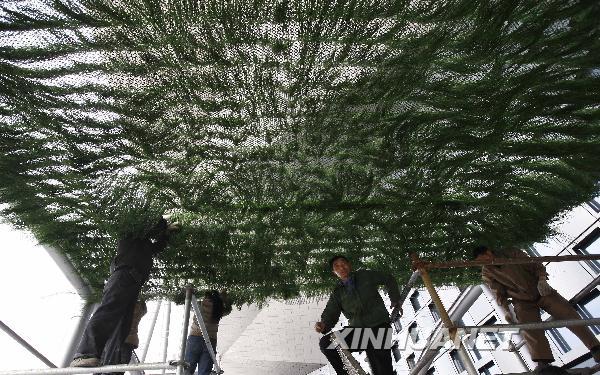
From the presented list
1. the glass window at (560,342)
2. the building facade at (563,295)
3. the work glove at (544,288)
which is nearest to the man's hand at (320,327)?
the building facade at (563,295)

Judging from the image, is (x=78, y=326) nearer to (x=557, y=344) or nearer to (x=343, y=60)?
(x=343, y=60)

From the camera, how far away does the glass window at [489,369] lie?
33.4ft

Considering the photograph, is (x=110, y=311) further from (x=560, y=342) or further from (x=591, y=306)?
(x=560, y=342)

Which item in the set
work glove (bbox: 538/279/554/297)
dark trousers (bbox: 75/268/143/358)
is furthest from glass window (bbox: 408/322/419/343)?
dark trousers (bbox: 75/268/143/358)

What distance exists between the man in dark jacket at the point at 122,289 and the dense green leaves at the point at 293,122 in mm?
164

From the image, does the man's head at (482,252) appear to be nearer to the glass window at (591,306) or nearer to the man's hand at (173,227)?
the man's hand at (173,227)

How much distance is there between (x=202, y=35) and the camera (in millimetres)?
2064

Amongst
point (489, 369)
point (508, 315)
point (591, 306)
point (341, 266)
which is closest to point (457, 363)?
point (489, 369)

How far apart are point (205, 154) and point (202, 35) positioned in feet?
2.72

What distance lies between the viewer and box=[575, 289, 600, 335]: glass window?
20.4 ft

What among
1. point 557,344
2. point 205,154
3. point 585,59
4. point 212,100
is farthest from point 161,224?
point 557,344

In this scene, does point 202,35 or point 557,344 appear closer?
point 202,35

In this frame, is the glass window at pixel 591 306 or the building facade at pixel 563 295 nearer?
Answer: the building facade at pixel 563 295

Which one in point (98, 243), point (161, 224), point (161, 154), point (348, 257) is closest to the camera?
point (161, 154)
